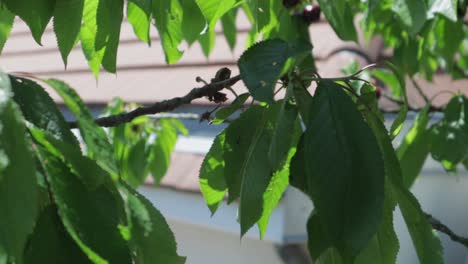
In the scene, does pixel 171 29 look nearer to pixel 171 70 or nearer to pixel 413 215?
pixel 413 215

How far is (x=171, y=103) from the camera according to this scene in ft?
2.71

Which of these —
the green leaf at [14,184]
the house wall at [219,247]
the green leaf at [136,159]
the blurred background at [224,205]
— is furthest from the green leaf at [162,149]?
the green leaf at [14,184]

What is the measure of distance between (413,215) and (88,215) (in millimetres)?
314

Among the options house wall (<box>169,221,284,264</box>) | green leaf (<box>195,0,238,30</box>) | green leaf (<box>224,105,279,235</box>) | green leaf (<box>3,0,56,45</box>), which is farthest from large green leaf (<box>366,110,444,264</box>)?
house wall (<box>169,221,284,264</box>)

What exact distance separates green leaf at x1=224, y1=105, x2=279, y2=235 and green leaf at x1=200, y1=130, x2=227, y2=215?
35mm

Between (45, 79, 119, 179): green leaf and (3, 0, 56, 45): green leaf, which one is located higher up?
(3, 0, 56, 45): green leaf

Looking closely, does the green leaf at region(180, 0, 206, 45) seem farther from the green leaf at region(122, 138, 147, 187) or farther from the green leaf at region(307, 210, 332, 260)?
the green leaf at region(122, 138, 147, 187)

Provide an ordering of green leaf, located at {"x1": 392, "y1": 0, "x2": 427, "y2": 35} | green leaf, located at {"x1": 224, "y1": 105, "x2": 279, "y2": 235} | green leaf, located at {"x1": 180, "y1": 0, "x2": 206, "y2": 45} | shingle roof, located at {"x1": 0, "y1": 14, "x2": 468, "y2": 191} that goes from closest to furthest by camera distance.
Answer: green leaf, located at {"x1": 224, "y1": 105, "x2": 279, "y2": 235} < green leaf, located at {"x1": 180, "y1": 0, "x2": 206, "y2": 45} < green leaf, located at {"x1": 392, "y1": 0, "x2": 427, "y2": 35} < shingle roof, located at {"x1": 0, "y1": 14, "x2": 468, "y2": 191}

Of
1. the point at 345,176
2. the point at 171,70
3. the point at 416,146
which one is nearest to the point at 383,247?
the point at 345,176

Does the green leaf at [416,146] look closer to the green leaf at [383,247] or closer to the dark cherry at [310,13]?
the dark cherry at [310,13]

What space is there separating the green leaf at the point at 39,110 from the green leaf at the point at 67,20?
0.17 meters

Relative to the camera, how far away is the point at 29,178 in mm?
414

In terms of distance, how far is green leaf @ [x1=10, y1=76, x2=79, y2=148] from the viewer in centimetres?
52

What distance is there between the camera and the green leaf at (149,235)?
46cm
